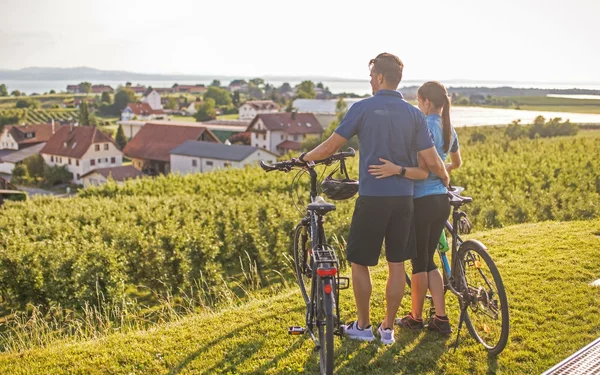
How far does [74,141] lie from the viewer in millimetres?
55781

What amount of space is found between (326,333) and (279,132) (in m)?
57.8

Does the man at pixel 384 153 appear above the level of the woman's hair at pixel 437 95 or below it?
below

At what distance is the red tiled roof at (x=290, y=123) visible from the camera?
202 feet

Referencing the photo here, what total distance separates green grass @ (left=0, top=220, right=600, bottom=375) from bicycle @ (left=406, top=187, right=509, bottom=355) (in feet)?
0.49

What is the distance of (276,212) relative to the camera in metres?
15.7

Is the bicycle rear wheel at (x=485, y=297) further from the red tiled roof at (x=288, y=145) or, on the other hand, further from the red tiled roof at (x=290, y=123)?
the red tiled roof at (x=290, y=123)

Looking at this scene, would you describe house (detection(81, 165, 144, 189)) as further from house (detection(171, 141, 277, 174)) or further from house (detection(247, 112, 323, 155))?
house (detection(247, 112, 323, 155))

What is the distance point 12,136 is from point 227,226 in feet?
219

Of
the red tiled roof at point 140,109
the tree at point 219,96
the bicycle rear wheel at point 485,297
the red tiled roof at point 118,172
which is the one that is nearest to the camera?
the bicycle rear wheel at point 485,297

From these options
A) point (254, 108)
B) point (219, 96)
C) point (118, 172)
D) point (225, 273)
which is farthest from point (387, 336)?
point (219, 96)

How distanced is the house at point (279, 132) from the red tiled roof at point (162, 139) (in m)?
5.74

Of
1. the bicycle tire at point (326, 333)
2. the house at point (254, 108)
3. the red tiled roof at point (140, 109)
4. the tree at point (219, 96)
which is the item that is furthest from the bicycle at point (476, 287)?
the tree at point (219, 96)

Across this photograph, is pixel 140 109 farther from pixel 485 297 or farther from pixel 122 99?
pixel 485 297

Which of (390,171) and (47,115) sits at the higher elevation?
(390,171)
